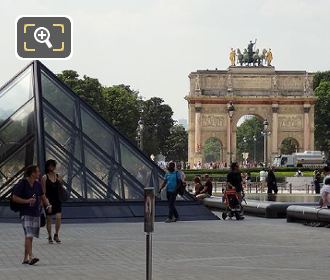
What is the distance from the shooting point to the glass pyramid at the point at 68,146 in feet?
76.3

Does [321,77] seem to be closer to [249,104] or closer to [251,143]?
[249,104]

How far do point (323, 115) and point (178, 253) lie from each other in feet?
368

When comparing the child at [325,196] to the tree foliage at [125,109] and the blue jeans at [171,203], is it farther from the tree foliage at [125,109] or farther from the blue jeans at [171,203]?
the tree foliage at [125,109]

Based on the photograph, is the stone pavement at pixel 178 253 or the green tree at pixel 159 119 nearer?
the stone pavement at pixel 178 253

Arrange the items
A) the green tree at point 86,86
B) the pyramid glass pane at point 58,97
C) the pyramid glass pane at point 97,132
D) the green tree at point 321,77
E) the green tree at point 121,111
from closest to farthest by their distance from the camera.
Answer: the pyramid glass pane at point 97,132, the pyramid glass pane at point 58,97, the green tree at point 86,86, the green tree at point 121,111, the green tree at point 321,77

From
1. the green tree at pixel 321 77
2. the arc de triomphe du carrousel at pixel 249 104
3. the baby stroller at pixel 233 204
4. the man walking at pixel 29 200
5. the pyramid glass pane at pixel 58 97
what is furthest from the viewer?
the green tree at pixel 321 77

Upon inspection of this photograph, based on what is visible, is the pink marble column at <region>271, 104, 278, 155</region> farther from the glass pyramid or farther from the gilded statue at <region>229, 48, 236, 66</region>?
the glass pyramid

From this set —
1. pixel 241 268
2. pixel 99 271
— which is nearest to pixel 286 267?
pixel 241 268

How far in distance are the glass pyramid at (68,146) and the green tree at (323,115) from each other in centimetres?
10118

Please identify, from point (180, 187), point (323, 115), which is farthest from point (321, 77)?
point (180, 187)

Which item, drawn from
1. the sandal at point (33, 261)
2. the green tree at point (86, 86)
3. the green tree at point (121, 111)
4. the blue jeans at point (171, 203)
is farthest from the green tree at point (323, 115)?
the sandal at point (33, 261)

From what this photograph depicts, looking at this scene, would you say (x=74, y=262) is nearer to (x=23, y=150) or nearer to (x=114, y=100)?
(x=23, y=150)

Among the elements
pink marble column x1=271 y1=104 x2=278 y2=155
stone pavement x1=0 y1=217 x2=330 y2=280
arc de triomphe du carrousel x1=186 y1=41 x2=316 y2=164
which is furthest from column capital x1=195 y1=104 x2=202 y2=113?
stone pavement x1=0 y1=217 x2=330 y2=280

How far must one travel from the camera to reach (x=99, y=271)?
40.8 ft
